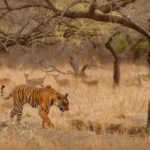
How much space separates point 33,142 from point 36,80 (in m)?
11.2

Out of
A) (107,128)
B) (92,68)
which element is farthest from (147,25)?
(92,68)

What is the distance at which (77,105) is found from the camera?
48.6 feet

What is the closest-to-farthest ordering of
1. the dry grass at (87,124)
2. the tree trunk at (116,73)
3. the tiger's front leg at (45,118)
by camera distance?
1. the dry grass at (87,124)
2. the tiger's front leg at (45,118)
3. the tree trunk at (116,73)

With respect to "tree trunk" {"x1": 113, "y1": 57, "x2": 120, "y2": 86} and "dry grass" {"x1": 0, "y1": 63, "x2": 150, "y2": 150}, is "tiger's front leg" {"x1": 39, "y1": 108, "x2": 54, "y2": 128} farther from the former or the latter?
"tree trunk" {"x1": 113, "y1": 57, "x2": 120, "y2": 86}

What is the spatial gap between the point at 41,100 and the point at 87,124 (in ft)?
3.71

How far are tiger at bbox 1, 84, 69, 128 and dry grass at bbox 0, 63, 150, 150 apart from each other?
0.82 ft

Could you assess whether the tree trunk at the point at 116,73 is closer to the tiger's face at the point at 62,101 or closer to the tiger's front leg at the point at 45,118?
the tiger's face at the point at 62,101

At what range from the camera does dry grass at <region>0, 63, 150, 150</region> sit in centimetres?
897

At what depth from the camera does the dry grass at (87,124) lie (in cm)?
897

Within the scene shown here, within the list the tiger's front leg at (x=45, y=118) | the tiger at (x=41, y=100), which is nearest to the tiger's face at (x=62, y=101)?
the tiger at (x=41, y=100)

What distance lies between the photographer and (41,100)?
12039mm

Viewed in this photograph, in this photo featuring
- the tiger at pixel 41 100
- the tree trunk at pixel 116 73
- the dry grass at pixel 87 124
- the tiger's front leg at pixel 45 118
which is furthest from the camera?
the tree trunk at pixel 116 73

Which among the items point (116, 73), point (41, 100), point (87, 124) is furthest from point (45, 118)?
point (116, 73)

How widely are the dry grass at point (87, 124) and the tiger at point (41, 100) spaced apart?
25 cm
